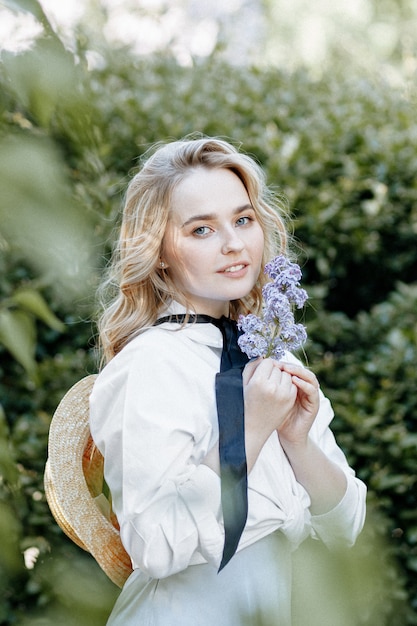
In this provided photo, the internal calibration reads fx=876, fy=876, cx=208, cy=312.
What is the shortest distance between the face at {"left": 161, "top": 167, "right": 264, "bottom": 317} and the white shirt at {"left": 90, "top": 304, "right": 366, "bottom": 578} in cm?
11

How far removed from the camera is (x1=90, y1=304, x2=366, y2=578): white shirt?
60.6 inches

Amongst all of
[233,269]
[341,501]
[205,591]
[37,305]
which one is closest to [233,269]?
[233,269]

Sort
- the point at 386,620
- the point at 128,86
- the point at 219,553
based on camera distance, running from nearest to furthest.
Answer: the point at 219,553
the point at 386,620
the point at 128,86

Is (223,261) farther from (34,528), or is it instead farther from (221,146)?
(34,528)

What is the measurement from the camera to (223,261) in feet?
5.76

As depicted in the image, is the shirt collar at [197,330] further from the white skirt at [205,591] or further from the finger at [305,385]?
the white skirt at [205,591]

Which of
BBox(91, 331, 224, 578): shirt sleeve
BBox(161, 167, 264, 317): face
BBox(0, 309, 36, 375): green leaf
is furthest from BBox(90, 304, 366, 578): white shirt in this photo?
BBox(0, 309, 36, 375): green leaf

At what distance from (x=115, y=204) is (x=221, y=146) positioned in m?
1.33

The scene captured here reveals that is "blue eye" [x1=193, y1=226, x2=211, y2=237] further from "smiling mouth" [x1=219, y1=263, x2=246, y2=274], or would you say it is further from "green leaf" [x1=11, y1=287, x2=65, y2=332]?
"green leaf" [x1=11, y1=287, x2=65, y2=332]

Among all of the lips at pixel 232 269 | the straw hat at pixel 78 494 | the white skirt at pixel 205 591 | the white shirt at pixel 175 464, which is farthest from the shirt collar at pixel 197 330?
the white skirt at pixel 205 591

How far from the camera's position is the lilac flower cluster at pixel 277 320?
1.57 meters

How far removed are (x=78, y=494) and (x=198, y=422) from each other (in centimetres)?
31

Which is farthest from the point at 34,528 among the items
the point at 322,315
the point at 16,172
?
the point at 16,172

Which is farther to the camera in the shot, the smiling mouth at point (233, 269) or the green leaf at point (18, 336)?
the smiling mouth at point (233, 269)
